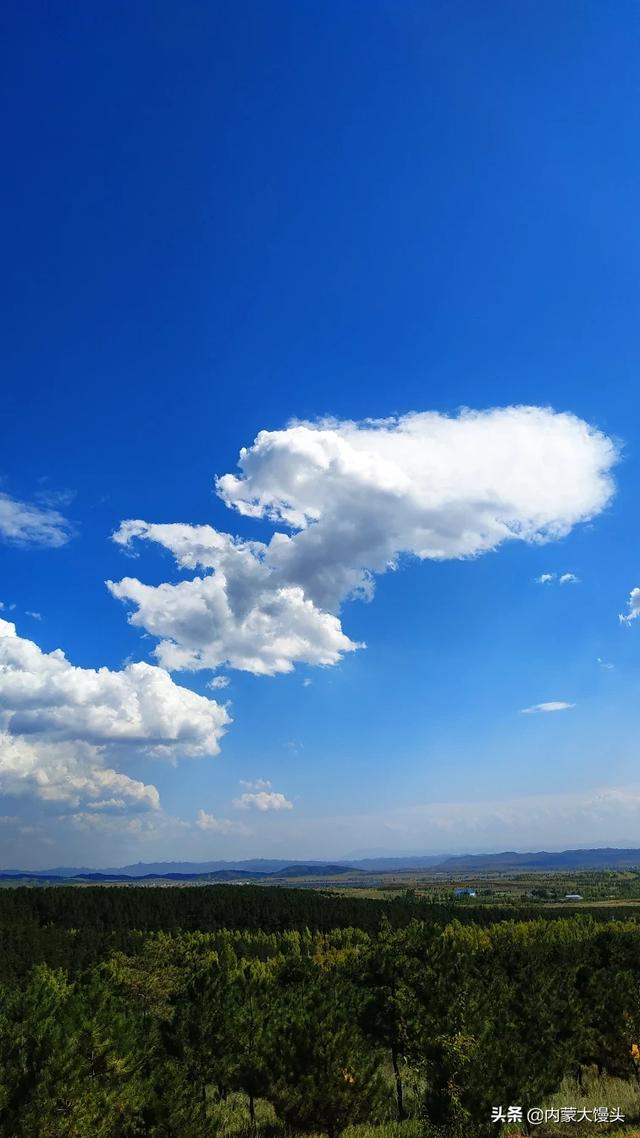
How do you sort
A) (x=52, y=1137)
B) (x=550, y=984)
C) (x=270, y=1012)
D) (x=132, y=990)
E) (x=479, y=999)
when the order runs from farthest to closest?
(x=132, y=990)
(x=550, y=984)
(x=270, y=1012)
(x=479, y=999)
(x=52, y=1137)

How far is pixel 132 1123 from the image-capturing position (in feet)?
108

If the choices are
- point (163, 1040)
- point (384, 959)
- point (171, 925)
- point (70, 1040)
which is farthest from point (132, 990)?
point (171, 925)

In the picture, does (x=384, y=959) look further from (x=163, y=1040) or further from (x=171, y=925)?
(x=171, y=925)

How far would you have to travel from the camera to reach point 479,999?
4031 cm

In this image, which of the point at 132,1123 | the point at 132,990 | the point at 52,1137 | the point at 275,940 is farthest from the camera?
the point at 275,940

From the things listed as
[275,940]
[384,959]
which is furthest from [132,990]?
[275,940]

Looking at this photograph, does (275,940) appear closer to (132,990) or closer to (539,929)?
(539,929)

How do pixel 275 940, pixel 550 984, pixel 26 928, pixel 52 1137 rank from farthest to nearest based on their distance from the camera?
1. pixel 275 940
2. pixel 26 928
3. pixel 550 984
4. pixel 52 1137

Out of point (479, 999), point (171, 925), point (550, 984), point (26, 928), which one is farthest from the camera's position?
point (171, 925)

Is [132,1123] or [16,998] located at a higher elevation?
[16,998]

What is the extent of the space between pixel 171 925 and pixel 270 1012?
12039cm

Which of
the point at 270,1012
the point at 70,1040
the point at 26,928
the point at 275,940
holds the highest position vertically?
the point at 70,1040

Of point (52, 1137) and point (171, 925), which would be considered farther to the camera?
point (171, 925)

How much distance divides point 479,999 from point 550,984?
15960 millimetres
